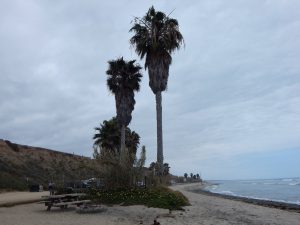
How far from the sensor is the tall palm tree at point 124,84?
1512 inches

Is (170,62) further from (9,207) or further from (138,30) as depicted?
(9,207)

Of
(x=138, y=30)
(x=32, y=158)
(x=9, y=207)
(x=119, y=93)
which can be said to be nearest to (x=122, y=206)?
(x=9, y=207)

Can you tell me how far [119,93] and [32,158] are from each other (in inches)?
927

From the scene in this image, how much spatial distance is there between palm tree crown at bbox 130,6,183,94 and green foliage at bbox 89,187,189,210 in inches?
388

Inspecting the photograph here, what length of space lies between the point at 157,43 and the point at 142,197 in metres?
12.9

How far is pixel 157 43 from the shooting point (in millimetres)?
29625

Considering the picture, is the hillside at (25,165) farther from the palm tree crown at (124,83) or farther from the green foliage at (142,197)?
the green foliage at (142,197)

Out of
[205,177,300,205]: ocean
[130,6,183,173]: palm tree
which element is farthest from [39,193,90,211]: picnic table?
[205,177,300,205]: ocean

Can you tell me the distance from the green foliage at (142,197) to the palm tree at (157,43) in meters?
9.10

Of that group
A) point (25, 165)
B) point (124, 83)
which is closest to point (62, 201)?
point (124, 83)

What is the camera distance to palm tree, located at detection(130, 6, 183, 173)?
97.0ft

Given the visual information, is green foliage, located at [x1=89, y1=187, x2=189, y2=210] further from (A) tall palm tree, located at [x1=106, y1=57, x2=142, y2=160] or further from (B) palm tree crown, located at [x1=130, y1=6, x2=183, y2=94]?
(A) tall palm tree, located at [x1=106, y1=57, x2=142, y2=160]

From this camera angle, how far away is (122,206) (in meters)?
19.0

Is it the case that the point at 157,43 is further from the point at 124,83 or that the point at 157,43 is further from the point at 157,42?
the point at 124,83
